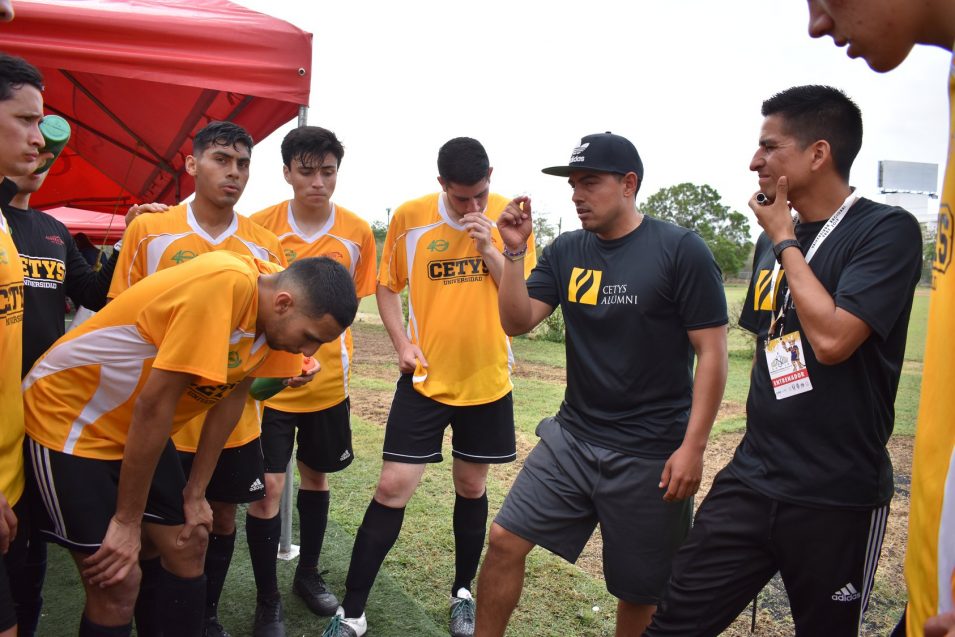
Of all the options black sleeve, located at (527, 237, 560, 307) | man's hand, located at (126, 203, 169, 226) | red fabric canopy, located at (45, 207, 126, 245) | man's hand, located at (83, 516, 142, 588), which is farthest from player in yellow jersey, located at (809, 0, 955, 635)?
red fabric canopy, located at (45, 207, 126, 245)

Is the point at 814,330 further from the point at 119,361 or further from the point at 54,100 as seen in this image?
the point at 54,100

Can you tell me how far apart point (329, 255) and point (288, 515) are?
5.00 ft

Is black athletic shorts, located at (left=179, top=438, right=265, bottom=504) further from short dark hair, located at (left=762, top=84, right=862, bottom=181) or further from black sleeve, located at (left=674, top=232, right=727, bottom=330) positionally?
short dark hair, located at (left=762, top=84, right=862, bottom=181)

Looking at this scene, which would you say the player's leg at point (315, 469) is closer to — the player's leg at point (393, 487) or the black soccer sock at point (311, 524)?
the black soccer sock at point (311, 524)

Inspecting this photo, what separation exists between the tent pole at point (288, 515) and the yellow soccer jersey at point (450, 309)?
79 centimetres

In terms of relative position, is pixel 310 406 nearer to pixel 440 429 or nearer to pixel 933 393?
pixel 440 429

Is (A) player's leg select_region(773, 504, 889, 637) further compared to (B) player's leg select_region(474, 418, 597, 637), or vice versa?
(B) player's leg select_region(474, 418, 597, 637)

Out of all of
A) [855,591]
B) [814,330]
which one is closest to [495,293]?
[814,330]

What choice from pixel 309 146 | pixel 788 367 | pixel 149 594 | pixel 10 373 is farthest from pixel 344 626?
pixel 309 146

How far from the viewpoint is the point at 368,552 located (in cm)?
332

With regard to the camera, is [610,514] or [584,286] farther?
[584,286]

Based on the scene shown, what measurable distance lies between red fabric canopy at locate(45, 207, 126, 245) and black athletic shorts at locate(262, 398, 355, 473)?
8366 millimetres

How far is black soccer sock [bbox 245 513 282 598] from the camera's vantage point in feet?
11.2

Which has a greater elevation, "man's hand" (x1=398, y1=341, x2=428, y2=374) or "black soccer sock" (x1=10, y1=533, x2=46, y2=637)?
"man's hand" (x1=398, y1=341, x2=428, y2=374)
